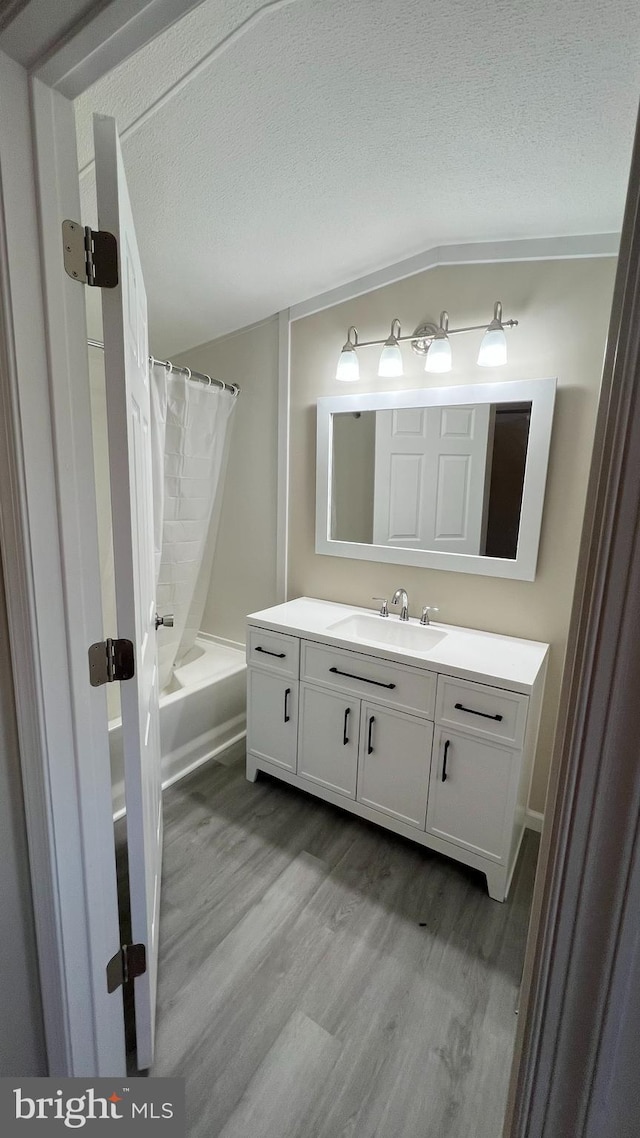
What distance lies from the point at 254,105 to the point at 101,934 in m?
1.95

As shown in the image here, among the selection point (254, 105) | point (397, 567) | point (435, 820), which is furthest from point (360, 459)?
point (435, 820)

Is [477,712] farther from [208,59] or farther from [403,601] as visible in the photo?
[208,59]

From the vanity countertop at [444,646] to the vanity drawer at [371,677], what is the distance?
0.04m

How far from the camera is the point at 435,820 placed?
5.62 ft

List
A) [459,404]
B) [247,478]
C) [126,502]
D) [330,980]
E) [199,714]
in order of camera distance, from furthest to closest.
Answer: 1. [247,478]
2. [199,714]
3. [459,404]
4. [330,980]
5. [126,502]

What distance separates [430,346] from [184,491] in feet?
4.35

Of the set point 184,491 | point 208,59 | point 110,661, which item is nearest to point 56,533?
point 110,661

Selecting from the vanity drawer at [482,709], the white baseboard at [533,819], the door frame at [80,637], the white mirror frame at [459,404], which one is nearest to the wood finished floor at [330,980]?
the white baseboard at [533,819]

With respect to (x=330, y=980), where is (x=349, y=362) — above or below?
above

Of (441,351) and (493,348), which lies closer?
(493,348)

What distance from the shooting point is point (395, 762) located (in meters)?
1.78

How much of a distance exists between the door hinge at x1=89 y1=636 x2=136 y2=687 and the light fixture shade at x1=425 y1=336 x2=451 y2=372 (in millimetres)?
1609

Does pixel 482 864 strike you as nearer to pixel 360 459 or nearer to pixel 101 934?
pixel 101 934

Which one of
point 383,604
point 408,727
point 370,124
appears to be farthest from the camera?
point 383,604
